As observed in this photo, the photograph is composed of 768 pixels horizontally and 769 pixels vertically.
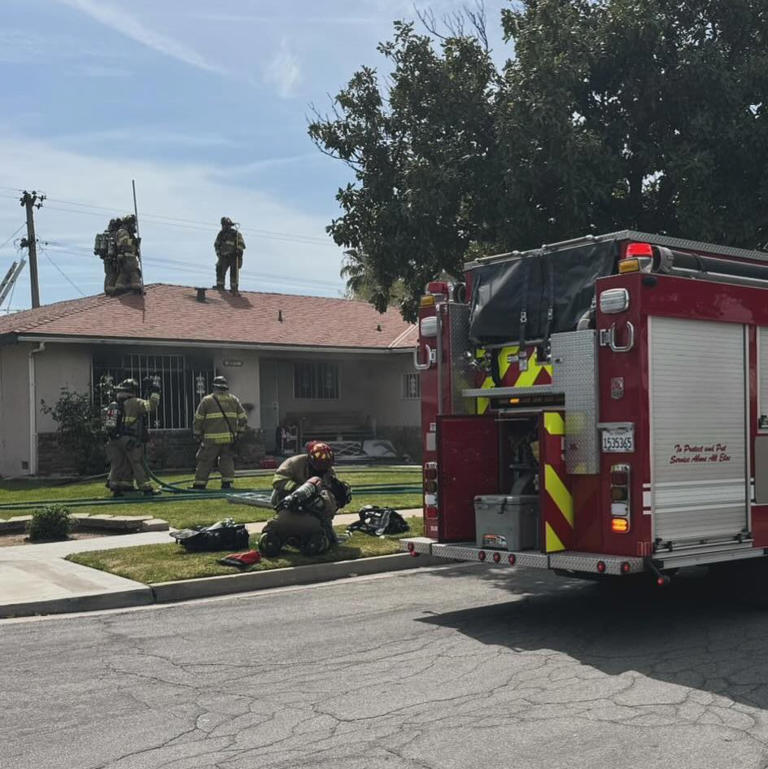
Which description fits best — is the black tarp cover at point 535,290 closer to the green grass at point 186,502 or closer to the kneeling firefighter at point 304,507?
the kneeling firefighter at point 304,507

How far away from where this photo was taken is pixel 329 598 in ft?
29.7

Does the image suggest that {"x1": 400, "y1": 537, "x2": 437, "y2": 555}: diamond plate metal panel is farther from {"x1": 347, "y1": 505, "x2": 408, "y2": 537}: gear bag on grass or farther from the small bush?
the small bush

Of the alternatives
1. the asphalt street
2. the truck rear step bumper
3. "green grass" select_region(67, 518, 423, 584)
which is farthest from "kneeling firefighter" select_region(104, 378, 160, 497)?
the truck rear step bumper

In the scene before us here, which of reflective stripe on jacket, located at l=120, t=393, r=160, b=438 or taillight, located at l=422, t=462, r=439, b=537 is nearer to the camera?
taillight, located at l=422, t=462, r=439, b=537

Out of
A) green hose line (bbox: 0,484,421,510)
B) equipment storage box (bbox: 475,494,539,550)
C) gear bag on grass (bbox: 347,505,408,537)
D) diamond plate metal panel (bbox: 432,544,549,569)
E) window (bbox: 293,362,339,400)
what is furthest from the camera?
window (bbox: 293,362,339,400)

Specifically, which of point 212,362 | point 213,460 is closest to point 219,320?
point 212,362

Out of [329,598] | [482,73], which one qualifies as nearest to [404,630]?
[329,598]

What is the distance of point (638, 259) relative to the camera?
23.2 feet

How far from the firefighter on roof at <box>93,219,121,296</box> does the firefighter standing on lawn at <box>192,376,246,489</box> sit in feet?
30.3

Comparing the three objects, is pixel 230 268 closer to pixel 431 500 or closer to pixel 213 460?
pixel 213 460

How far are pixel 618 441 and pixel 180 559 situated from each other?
16.7 feet

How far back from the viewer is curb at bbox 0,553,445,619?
8.72m

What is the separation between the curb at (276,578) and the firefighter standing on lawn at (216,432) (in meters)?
6.64

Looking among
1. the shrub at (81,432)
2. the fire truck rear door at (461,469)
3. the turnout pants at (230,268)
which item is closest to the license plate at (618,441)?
the fire truck rear door at (461,469)
